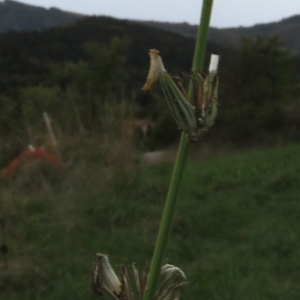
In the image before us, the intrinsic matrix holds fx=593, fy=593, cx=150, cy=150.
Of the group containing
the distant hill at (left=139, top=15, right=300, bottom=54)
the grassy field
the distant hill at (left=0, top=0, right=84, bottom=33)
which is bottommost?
the grassy field

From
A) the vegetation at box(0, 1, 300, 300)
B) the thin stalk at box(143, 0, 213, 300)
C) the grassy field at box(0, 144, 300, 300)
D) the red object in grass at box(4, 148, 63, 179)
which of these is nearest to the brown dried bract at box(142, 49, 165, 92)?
the thin stalk at box(143, 0, 213, 300)

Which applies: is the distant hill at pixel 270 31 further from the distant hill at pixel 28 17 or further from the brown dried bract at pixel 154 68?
the brown dried bract at pixel 154 68

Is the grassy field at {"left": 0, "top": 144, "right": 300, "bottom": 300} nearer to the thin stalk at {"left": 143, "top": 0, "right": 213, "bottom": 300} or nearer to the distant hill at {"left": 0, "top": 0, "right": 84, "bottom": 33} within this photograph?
the thin stalk at {"left": 143, "top": 0, "right": 213, "bottom": 300}

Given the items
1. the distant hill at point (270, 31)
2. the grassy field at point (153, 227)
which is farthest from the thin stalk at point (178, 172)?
the distant hill at point (270, 31)

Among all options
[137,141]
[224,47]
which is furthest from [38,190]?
[224,47]

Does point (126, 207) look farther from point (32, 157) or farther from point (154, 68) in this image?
point (154, 68)

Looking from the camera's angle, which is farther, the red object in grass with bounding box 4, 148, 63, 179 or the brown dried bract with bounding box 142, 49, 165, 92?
the red object in grass with bounding box 4, 148, 63, 179

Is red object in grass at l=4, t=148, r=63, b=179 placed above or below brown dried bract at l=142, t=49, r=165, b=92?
below

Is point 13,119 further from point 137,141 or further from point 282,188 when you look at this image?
point 282,188
